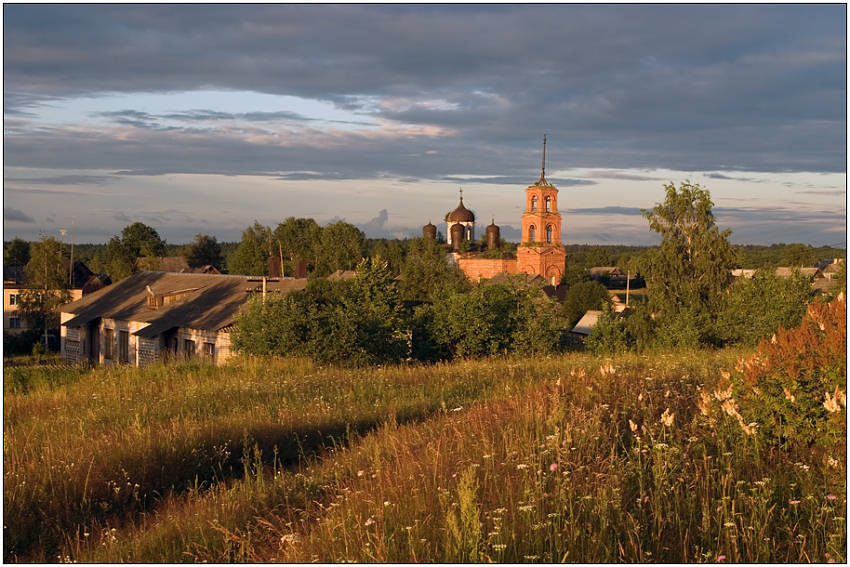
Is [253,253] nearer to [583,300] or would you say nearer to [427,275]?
[427,275]

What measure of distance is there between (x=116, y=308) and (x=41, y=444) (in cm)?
3306

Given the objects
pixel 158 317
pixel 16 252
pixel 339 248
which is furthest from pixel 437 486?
pixel 16 252

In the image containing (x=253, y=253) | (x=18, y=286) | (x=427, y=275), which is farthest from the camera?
(x=253, y=253)

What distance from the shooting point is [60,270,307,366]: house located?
3278cm

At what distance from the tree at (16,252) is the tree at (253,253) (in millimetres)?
26248

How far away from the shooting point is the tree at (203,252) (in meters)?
110

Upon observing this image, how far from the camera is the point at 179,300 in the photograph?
37062 millimetres

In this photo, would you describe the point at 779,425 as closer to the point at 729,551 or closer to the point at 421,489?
the point at 729,551

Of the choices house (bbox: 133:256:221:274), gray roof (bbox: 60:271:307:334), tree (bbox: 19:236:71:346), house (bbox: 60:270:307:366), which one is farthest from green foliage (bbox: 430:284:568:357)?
house (bbox: 133:256:221:274)

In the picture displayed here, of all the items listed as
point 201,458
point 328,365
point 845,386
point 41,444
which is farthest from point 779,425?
point 328,365

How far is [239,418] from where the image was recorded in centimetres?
914

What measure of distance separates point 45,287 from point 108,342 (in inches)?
1018


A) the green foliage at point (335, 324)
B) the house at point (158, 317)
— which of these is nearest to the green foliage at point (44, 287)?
the house at point (158, 317)

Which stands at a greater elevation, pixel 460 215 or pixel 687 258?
pixel 460 215
